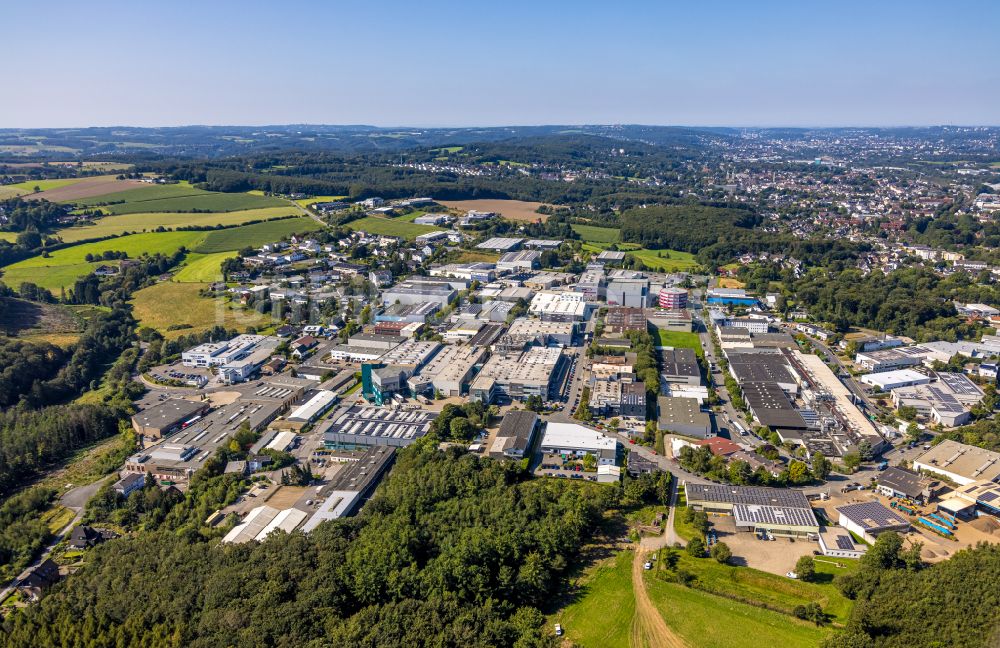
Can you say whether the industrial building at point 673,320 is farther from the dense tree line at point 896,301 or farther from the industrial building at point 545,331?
the dense tree line at point 896,301

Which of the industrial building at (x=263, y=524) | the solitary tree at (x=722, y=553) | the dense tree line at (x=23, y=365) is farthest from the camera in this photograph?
the dense tree line at (x=23, y=365)

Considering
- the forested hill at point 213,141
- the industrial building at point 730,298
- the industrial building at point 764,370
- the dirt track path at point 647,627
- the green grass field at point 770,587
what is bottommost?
the dirt track path at point 647,627

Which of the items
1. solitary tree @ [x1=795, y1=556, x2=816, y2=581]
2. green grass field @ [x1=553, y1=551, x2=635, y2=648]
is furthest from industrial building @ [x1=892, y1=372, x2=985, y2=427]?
green grass field @ [x1=553, y1=551, x2=635, y2=648]

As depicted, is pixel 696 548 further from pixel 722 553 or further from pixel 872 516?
pixel 872 516

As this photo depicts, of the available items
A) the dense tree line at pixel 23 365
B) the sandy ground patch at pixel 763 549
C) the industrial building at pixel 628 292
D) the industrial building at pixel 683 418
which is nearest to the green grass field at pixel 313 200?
the dense tree line at pixel 23 365

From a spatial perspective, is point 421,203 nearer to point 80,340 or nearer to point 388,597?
point 80,340

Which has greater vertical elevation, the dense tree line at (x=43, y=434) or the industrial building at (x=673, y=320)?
the industrial building at (x=673, y=320)

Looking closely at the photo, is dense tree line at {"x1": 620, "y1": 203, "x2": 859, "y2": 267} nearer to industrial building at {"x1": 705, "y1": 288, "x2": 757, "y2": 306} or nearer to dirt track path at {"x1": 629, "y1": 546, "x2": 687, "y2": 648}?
industrial building at {"x1": 705, "y1": 288, "x2": 757, "y2": 306}
